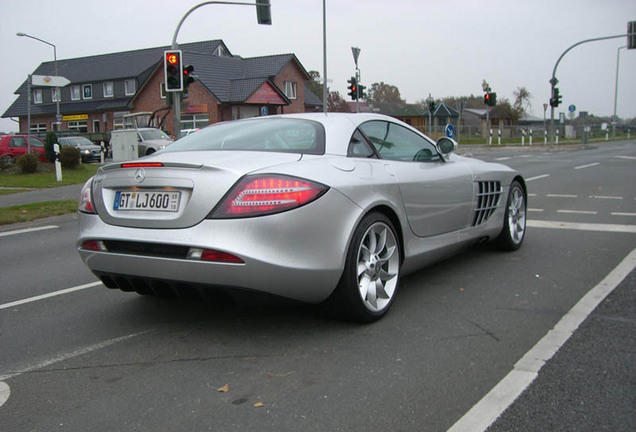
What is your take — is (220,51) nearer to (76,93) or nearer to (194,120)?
(194,120)

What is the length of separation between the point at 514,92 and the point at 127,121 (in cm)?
6250

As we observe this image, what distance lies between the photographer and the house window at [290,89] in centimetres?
5444

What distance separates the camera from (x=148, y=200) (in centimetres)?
377

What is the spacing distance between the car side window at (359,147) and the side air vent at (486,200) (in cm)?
155

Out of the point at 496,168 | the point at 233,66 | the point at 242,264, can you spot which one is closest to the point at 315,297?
the point at 242,264

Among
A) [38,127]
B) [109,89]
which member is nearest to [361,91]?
[109,89]

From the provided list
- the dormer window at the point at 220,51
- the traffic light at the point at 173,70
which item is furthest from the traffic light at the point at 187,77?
the dormer window at the point at 220,51

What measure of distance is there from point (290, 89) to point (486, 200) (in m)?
50.7

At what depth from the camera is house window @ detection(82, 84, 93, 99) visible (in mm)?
59062

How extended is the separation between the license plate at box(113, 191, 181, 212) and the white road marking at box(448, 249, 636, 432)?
1.98 meters

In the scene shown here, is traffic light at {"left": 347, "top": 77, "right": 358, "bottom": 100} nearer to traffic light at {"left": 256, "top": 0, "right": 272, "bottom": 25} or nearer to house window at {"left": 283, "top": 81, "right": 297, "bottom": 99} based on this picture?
traffic light at {"left": 256, "top": 0, "right": 272, "bottom": 25}

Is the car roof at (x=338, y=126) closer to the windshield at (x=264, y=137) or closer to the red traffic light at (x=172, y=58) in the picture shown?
the windshield at (x=264, y=137)

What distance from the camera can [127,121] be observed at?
47.9m

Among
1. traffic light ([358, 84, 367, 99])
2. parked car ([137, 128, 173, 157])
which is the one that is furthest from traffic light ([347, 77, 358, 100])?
parked car ([137, 128, 173, 157])
